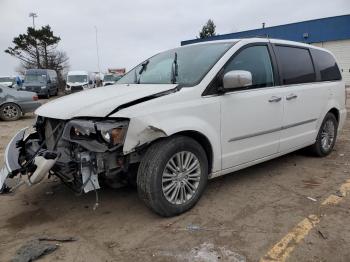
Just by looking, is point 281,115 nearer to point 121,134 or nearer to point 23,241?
point 121,134

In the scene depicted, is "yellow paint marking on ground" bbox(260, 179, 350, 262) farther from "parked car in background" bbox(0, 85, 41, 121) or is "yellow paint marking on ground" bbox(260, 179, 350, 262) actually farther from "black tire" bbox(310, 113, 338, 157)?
"parked car in background" bbox(0, 85, 41, 121)

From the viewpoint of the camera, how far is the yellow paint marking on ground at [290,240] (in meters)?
3.10

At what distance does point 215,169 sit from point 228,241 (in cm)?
102

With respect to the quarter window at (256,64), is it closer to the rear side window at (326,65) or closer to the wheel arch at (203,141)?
the wheel arch at (203,141)

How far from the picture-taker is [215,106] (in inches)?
161

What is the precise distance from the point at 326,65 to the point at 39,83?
76.2ft

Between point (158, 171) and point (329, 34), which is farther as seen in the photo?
point (329, 34)

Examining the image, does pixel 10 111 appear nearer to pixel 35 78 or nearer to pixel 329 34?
pixel 35 78

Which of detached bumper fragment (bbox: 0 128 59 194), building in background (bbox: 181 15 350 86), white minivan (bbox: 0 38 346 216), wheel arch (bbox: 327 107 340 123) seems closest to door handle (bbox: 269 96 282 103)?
white minivan (bbox: 0 38 346 216)

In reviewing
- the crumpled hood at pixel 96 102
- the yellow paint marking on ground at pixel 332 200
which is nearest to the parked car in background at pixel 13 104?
the crumpled hood at pixel 96 102

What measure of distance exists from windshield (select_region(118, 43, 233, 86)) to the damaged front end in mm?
1072

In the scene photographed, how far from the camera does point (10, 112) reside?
41.3 ft

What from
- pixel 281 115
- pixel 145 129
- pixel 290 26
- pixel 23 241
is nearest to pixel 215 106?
pixel 145 129

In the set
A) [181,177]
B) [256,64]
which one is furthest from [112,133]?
[256,64]
